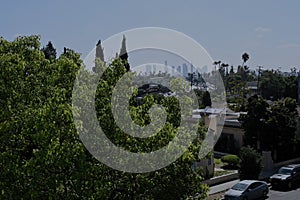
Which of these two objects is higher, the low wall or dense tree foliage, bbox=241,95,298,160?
dense tree foliage, bbox=241,95,298,160

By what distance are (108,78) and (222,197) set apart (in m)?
10.9

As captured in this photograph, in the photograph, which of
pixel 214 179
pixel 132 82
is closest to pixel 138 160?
pixel 132 82

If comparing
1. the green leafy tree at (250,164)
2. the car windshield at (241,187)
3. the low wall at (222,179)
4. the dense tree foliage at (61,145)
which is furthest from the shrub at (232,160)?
the dense tree foliage at (61,145)

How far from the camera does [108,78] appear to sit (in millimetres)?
8617

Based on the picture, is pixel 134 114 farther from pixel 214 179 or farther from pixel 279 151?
pixel 279 151

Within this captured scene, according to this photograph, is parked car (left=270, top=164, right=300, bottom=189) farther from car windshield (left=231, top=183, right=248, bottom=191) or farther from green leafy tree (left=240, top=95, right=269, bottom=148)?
green leafy tree (left=240, top=95, right=269, bottom=148)

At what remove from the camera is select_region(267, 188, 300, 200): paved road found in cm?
1777

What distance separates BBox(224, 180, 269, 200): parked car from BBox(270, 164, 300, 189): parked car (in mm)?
1699

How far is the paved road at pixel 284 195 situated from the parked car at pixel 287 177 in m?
0.46

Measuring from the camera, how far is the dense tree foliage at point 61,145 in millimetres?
7355

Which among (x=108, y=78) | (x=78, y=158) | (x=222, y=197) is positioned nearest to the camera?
(x=78, y=158)

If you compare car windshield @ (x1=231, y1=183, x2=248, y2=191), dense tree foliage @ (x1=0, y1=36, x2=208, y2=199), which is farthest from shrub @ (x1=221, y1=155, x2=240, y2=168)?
dense tree foliage @ (x1=0, y1=36, x2=208, y2=199)

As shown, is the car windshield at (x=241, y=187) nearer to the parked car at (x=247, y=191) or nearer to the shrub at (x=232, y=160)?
the parked car at (x=247, y=191)

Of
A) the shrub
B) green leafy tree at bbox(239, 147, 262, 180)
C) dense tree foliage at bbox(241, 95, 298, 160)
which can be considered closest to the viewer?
green leafy tree at bbox(239, 147, 262, 180)
